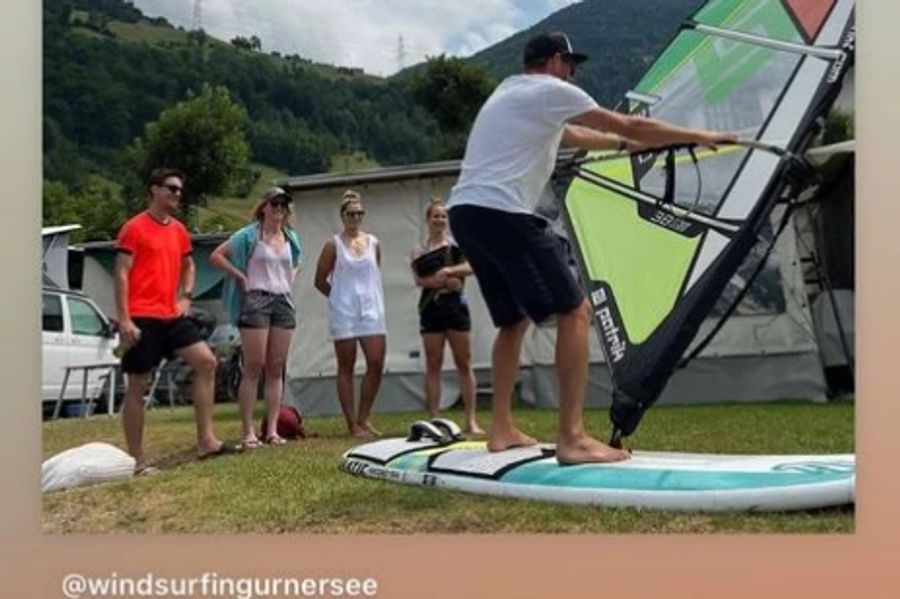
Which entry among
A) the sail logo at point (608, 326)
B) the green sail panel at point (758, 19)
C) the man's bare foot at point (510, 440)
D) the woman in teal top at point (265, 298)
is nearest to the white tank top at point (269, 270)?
the woman in teal top at point (265, 298)

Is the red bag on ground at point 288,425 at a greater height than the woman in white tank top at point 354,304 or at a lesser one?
lesser

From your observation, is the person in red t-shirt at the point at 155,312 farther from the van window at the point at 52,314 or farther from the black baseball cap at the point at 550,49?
the black baseball cap at the point at 550,49

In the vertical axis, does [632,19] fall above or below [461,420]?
above

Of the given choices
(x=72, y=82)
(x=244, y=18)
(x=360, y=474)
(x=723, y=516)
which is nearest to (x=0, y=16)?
(x=72, y=82)

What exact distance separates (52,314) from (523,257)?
35.7 inches

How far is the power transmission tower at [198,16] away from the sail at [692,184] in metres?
0.81

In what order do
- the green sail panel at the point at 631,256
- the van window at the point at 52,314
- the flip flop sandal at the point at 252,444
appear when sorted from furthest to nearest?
1. the green sail panel at the point at 631,256
2. the flip flop sandal at the point at 252,444
3. the van window at the point at 52,314

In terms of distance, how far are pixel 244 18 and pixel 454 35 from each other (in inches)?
16.2

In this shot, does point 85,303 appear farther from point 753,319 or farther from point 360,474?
point 753,319

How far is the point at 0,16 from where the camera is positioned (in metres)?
2.93

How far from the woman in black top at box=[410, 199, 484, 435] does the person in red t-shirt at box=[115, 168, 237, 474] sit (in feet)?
1.46

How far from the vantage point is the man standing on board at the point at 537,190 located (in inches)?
120

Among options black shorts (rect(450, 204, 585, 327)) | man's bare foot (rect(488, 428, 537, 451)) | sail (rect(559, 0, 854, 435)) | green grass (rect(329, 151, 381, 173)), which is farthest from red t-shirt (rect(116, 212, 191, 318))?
sail (rect(559, 0, 854, 435))

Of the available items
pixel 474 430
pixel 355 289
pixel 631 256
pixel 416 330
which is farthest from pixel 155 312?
pixel 631 256
